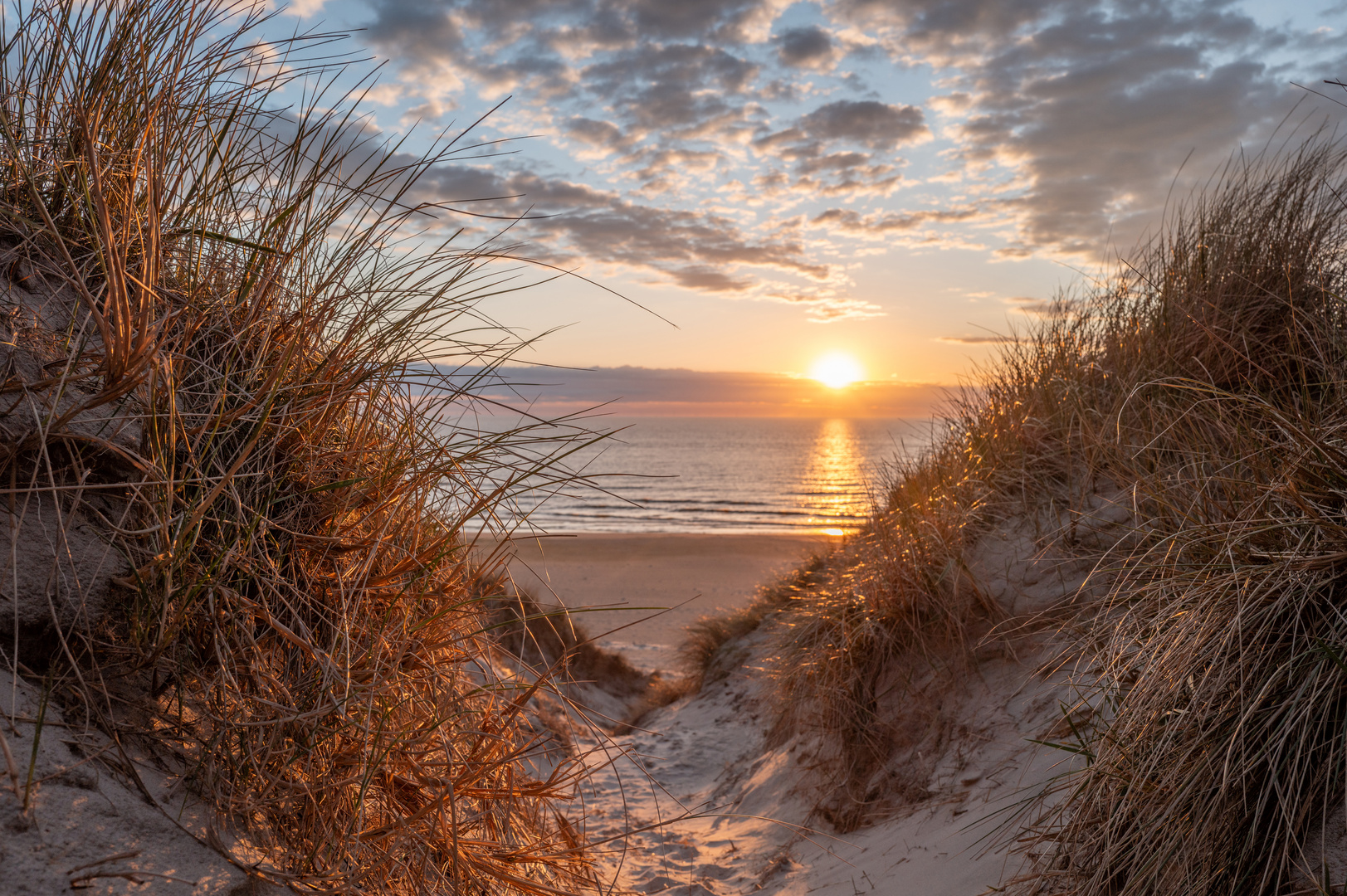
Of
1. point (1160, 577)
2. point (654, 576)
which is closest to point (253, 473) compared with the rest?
point (1160, 577)

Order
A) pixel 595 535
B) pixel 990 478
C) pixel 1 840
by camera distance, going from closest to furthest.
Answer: pixel 1 840 < pixel 990 478 < pixel 595 535

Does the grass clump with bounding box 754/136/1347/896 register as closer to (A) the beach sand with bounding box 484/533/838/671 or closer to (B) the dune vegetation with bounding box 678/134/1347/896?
(B) the dune vegetation with bounding box 678/134/1347/896

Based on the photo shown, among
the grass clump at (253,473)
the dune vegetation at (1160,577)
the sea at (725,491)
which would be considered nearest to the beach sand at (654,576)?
the sea at (725,491)

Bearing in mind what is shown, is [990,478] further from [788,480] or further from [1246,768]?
[788,480]

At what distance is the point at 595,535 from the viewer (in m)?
21.8

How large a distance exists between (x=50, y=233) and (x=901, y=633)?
148 inches

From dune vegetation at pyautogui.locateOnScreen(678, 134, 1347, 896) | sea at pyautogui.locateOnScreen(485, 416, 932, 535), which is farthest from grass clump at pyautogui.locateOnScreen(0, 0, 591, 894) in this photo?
dune vegetation at pyautogui.locateOnScreen(678, 134, 1347, 896)

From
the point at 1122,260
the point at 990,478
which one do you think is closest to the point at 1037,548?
the point at 990,478

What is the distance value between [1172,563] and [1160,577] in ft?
0.67

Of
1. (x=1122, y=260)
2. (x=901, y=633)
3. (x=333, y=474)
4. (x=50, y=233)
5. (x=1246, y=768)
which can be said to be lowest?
(x=901, y=633)

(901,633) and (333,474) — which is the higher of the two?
(333,474)

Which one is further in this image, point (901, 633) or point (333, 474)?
point (901, 633)

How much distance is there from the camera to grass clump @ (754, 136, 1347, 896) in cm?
172

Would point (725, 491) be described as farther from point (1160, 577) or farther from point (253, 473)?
point (253, 473)
